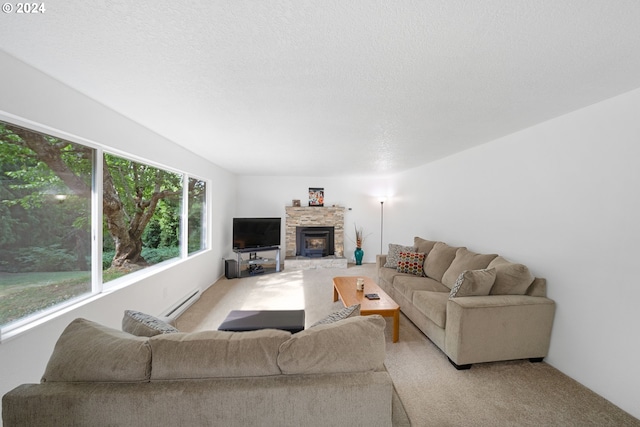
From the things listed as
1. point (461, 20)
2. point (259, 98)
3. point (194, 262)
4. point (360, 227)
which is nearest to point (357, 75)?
point (461, 20)

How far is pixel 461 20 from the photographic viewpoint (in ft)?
3.90

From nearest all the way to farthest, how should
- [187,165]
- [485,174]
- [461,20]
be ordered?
[461,20]
[485,174]
[187,165]

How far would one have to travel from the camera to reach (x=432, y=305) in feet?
8.71

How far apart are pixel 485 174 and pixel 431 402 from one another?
282 cm

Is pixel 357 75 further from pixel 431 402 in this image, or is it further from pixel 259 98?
pixel 431 402

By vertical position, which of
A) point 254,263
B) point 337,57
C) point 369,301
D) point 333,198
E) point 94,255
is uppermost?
point 337,57

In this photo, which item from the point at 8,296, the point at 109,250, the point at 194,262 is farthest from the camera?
the point at 194,262

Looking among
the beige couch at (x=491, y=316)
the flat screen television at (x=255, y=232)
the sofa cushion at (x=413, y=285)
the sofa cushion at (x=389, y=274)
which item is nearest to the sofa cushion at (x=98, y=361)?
the beige couch at (x=491, y=316)

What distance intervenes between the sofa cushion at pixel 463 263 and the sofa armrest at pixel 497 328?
24.5 inches

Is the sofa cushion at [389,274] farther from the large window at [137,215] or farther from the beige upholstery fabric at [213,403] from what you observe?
the large window at [137,215]

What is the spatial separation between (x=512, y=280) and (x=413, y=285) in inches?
44.2

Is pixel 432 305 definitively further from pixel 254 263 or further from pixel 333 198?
pixel 333 198

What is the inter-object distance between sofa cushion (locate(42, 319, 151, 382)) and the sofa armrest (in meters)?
2.40

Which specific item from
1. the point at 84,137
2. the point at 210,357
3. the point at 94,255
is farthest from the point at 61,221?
the point at 210,357
